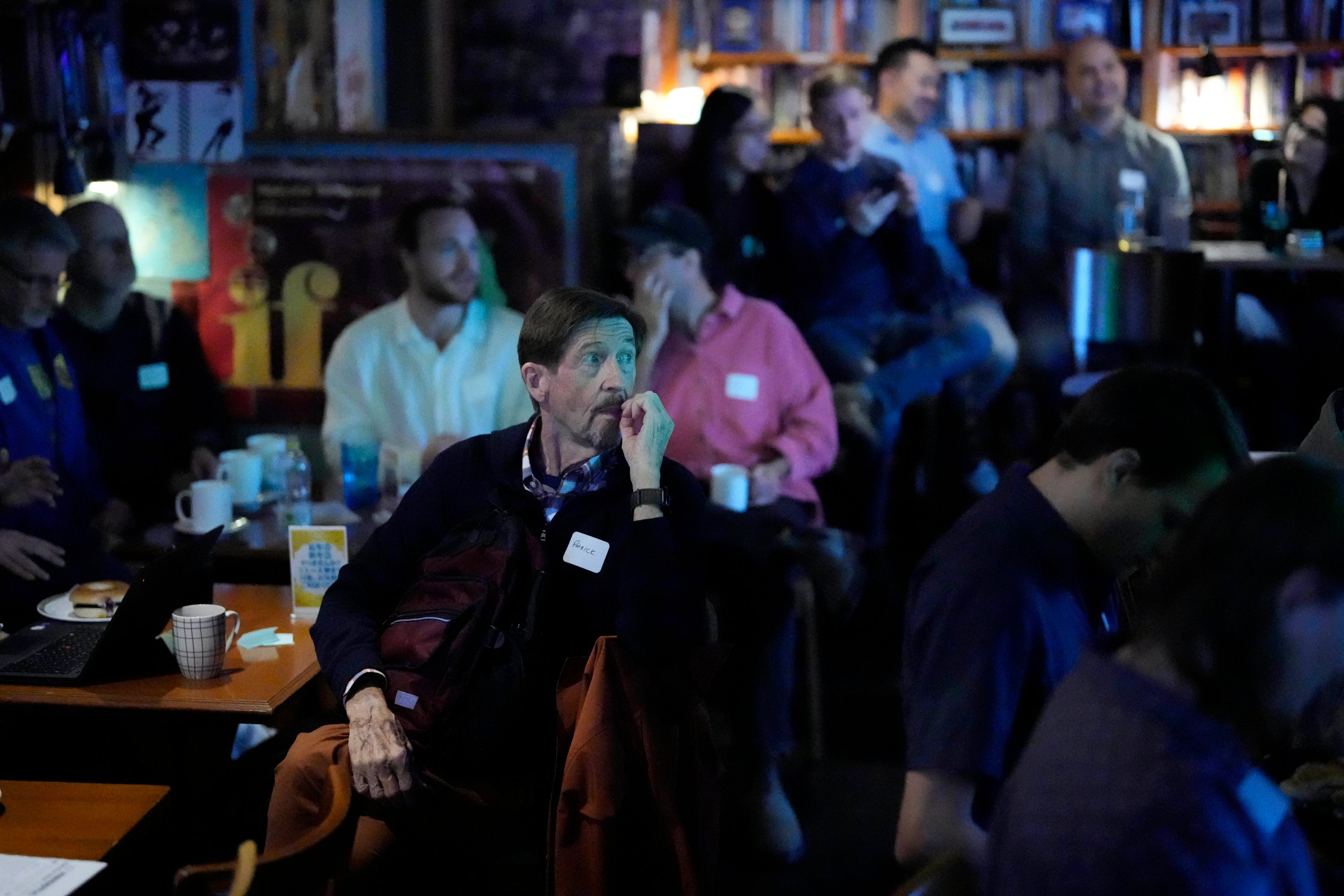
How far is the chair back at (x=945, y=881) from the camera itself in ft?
4.25

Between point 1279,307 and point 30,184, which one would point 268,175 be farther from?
point 1279,307

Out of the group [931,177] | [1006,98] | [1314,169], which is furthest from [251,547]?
[1006,98]

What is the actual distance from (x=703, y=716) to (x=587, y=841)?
0.29 metres

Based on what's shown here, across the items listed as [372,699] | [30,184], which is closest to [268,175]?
[30,184]

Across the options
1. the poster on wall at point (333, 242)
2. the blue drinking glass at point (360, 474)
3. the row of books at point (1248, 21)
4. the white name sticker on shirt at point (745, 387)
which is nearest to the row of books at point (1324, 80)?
the row of books at point (1248, 21)

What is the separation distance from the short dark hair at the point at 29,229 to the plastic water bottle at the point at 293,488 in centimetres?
73

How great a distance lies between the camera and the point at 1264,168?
17.0ft

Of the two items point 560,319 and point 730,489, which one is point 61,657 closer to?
point 560,319

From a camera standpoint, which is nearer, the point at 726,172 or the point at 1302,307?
the point at 726,172

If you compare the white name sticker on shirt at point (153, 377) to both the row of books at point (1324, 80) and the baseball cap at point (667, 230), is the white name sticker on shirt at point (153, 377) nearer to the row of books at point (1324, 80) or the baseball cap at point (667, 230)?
the baseball cap at point (667, 230)

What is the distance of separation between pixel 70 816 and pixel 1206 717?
1465 millimetres

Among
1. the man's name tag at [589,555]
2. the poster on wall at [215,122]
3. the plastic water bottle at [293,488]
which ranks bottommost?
the plastic water bottle at [293,488]

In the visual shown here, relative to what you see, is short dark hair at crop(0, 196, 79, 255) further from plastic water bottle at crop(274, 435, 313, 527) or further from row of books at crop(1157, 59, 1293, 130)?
row of books at crop(1157, 59, 1293, 130)

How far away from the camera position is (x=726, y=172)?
166 inches
